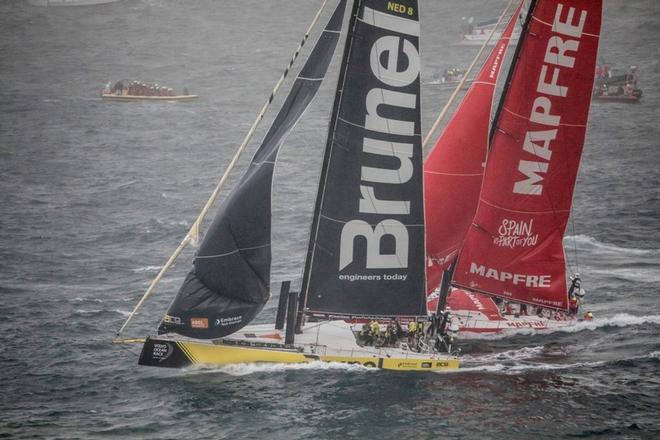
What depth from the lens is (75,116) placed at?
113188mm

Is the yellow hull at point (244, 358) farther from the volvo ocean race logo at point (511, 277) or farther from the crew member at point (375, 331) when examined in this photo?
the volvo ocean race logo at point (511, 277)

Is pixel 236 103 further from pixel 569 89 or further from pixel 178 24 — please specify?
pixel 569 89

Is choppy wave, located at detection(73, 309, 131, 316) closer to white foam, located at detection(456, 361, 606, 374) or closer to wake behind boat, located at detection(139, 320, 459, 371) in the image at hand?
wake behind boat, located at detection(139, 320, 459, 371)

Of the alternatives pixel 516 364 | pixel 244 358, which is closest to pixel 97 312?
pixel 244 358

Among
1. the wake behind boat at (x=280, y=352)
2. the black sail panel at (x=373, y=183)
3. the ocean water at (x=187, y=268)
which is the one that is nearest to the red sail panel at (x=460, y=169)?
the black sail panel at (x=373, y=183)

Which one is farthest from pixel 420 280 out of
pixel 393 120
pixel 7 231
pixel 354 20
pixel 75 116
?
pixel 75 116

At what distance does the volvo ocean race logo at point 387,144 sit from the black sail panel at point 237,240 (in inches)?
91.5

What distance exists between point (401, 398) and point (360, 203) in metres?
9.11

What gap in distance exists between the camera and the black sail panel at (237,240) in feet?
138

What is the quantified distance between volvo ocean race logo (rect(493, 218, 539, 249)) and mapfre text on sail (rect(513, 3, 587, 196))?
5.76ft

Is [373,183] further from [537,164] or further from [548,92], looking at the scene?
[548,92]

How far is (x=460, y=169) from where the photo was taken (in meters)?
49.9

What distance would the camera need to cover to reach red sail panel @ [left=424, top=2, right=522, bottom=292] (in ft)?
163

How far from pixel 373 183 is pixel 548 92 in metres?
11.8
